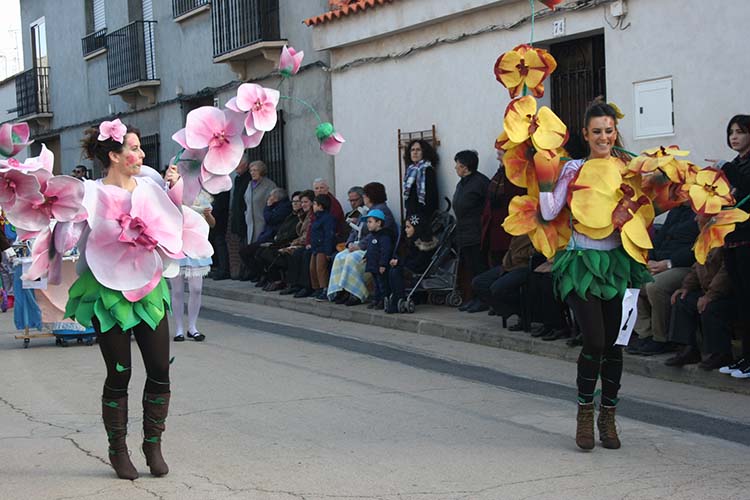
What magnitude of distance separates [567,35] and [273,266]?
636cm

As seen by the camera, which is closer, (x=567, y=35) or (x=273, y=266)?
(x=567, y=35)

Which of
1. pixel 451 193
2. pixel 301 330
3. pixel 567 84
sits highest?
pixel 567 84

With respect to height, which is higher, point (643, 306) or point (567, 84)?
point (567, 84)

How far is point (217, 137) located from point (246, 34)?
45.7 feet

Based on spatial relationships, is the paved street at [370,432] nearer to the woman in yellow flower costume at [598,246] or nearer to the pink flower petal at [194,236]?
the woman in yellow flower costume at [598,246]

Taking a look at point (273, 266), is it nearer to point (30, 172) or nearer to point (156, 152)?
point (156, 152)

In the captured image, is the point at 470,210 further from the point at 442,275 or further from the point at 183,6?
the point at 183,6

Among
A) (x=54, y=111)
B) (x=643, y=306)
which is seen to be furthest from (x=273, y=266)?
(x=54, y=111)

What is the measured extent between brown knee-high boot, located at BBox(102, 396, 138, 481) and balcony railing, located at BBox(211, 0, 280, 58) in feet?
45.1

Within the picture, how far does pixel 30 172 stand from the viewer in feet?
18.4

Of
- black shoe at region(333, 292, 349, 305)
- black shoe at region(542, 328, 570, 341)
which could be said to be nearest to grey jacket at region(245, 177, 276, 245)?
black shoe at region(333, 292, 349, 305)

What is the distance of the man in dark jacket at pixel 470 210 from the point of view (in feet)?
42.4

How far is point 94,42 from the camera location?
2805cm

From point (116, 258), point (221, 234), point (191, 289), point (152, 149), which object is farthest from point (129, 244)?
point (152, 149)
